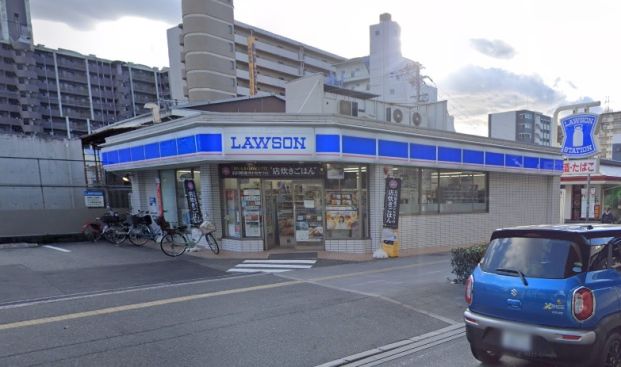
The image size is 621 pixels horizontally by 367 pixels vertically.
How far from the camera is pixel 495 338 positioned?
388 cm

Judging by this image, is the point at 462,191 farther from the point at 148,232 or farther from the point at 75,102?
the point at 75,102

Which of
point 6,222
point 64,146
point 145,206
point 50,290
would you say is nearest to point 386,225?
point 50,290

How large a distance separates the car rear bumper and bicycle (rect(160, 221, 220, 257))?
8919mm

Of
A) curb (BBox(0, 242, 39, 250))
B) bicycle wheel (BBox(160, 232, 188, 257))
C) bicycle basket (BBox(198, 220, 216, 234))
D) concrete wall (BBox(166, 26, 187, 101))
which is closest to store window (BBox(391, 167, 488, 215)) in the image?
bicycle basket (BBox(198, 220, 216, 234))

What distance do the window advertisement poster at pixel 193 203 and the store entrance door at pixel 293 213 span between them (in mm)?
2394

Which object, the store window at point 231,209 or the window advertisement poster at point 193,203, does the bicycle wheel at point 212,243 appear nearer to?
the store window at point 231,209

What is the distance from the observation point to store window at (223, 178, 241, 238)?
11758 mm

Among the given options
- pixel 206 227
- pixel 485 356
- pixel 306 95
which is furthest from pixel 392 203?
pixel 306 95

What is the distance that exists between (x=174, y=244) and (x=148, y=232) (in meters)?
2.39

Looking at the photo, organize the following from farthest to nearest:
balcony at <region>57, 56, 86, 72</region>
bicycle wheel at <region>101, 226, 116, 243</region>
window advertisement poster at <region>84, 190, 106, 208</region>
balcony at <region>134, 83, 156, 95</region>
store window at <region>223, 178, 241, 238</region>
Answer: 1. balcony at <region>134, 83, 156, 95</region>
2. balcony at <region>57, 56, 86, 72</region>
3. window advertisement poster at <region>84, 190, 106, 208</region>
4. bicycle wheel at <region>101, 226, 116, 243</region>
5. store window at <region>223, 178, 241, 238</region>

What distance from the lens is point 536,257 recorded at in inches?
153

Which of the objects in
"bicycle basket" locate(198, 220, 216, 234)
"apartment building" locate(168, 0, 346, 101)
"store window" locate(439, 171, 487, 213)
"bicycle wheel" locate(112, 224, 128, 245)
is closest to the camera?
"bicycle basket" locate(198, 220, 216, 234)

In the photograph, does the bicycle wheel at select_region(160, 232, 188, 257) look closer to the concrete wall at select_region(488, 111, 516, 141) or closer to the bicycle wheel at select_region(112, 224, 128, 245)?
the bicycle wheel at select_region(112, 224, 128, 245)

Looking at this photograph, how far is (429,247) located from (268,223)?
20.0ft
